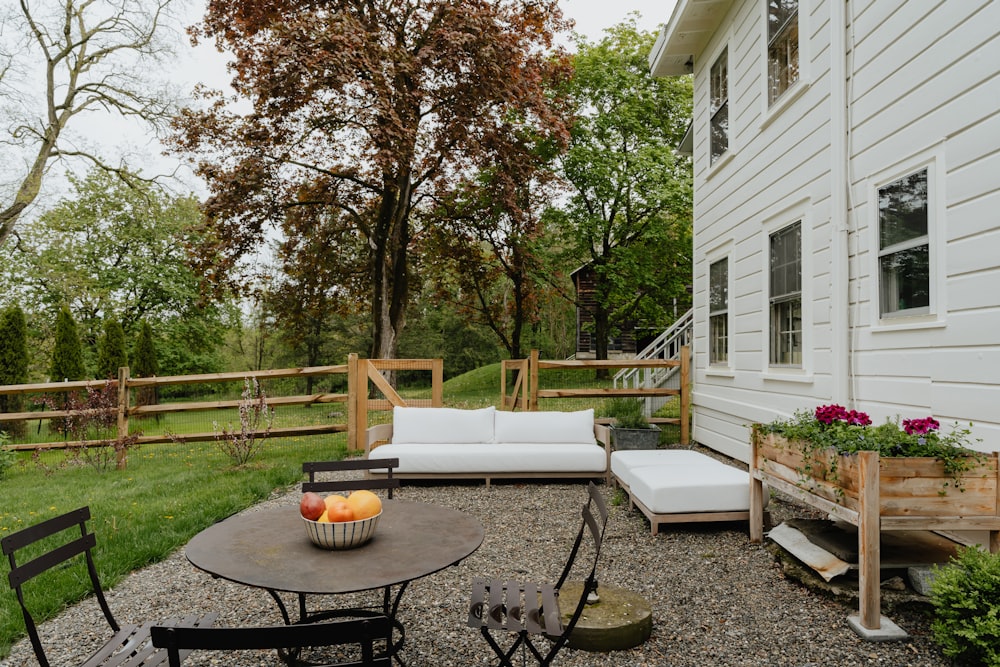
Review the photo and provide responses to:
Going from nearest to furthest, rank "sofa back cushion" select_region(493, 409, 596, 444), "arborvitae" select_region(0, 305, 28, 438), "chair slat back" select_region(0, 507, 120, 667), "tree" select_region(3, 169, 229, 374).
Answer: "chair slat back" select_region(0, 507, 120, 667), "sofa back cushion" select_region(493, 409, 596, 444), "arborvitae" select_region(0, 305, 28, 438), "tree" select_region(3, 169, 229, 374)

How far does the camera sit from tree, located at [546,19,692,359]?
56.1 feet

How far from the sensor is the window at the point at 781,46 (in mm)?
5898

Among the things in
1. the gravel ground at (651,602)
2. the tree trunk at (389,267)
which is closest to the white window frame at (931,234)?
the gravel ground at (651,602)

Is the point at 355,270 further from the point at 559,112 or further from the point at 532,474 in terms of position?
the point at 532,474

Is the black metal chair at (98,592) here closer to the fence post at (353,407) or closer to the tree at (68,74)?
the fence post at (353,407)

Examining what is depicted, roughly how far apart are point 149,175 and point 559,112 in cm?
1209

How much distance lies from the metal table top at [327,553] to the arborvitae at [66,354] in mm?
13830

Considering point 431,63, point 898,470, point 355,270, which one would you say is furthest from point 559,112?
point 898,470

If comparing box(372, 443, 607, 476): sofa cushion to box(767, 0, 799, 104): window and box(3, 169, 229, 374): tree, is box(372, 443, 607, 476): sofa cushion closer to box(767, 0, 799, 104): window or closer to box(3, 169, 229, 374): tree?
box(767, 0, 799, 104): window

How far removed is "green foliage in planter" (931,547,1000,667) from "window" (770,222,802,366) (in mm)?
3150

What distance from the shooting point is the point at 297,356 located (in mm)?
25156

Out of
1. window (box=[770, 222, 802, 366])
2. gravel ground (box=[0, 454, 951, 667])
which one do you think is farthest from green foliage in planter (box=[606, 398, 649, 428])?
gravel ground (box=[0, 454, 951, 667])

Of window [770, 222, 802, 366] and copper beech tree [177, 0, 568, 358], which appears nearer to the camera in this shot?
window [770, 222, 802, 366]

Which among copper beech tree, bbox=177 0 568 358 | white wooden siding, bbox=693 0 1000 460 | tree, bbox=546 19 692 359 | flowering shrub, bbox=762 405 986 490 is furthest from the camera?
tree, bbox=546 19 692 359
